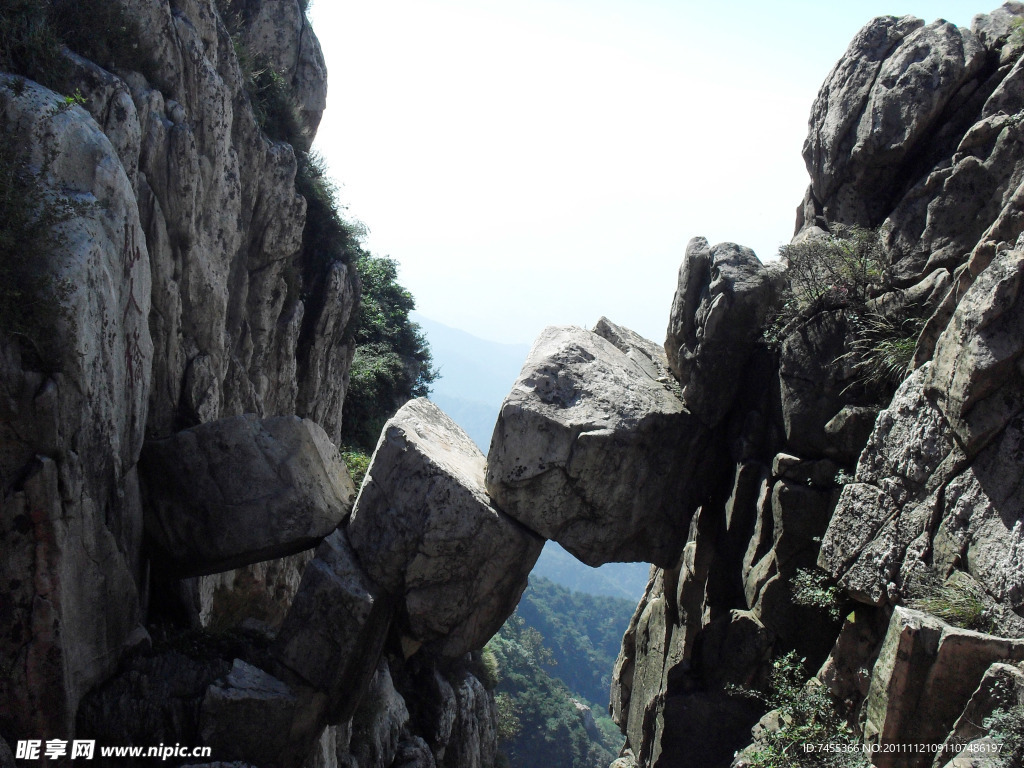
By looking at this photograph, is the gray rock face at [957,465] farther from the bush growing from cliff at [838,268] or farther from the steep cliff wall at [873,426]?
the bush growing from cliff at [838,268]

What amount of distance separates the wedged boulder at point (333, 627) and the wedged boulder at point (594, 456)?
2438 millimetres

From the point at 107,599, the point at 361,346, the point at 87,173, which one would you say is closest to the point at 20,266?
the point at 87,173

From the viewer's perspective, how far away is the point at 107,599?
30.5 feet

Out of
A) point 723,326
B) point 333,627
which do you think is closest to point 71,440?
point 333,627

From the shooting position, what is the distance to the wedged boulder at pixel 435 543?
1104 centimetres

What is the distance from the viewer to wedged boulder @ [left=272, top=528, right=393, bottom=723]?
35.4 ft

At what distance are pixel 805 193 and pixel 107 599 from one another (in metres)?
13.2

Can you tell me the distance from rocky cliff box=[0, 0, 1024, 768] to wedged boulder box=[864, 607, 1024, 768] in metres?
0.03

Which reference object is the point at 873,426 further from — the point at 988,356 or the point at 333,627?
the point at 333,627

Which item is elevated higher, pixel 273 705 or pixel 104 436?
pixel 104 436

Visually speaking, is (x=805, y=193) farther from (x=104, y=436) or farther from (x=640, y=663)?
(x=104, y=436)

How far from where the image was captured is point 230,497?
11.3m

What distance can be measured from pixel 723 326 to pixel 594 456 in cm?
298

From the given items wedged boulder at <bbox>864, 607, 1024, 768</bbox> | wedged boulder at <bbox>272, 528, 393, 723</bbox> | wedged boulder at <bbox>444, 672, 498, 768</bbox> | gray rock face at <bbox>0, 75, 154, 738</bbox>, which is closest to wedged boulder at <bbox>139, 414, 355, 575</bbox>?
wedged boulder at <bbox>272, 528, 393, 723</bbox>
